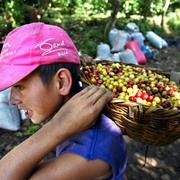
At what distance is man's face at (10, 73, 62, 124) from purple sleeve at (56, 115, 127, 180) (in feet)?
0.56

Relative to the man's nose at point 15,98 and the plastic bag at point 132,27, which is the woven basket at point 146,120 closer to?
the man's nose at point 15,98

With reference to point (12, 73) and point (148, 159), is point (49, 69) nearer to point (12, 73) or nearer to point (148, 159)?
point (12, 73)

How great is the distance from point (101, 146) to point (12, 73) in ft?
1.59

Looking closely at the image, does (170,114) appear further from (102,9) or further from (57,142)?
(102,9)

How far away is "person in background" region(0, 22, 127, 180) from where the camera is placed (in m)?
1.42

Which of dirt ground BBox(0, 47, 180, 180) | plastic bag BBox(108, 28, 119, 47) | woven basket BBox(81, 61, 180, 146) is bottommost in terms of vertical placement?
dirt ground BBox(0, 47, 180, 180)

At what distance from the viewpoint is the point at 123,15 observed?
10109 millimetres

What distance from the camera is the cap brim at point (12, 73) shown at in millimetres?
1420

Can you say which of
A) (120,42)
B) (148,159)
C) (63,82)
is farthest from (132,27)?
(63,82)

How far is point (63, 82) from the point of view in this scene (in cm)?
150

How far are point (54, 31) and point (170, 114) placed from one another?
107 centimetres

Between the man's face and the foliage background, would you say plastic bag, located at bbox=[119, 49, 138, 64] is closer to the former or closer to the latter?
the foliage background

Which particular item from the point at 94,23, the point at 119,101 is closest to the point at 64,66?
the point at 119,101

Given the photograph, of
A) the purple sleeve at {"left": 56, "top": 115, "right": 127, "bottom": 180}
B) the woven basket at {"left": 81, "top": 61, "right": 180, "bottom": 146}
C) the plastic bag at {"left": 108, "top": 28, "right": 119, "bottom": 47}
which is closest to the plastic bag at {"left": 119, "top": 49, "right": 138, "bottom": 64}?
the plastic bag at {"left": 108, "top": 28, "right": 119, "bottom": 47}
